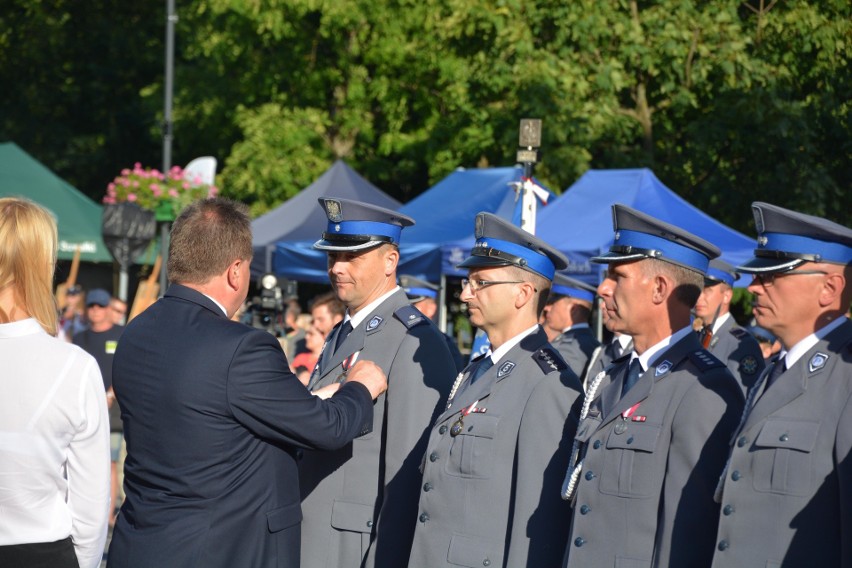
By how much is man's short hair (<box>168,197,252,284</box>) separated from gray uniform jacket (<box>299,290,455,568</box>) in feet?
2.61

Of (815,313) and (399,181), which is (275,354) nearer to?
(815,313)

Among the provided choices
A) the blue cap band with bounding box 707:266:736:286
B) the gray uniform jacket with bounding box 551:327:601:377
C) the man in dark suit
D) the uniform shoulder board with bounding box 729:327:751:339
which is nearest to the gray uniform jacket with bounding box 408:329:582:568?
the man in dark suit

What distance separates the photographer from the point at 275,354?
12.1ft

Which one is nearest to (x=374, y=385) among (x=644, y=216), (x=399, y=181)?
(x=644, y=216)

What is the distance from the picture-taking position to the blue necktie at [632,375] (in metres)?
3.70

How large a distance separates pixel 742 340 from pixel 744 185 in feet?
25.2

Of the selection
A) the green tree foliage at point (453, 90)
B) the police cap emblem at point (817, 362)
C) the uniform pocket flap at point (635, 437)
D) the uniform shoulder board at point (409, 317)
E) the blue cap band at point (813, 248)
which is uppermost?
the green tree foliage at point (453, 90)

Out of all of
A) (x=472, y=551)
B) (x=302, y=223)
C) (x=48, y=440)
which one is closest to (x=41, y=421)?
(x=48, y=440)

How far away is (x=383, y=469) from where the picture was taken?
4262 mm

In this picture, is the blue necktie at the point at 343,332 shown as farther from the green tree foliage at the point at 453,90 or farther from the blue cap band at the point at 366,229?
the green tree foliage at the point at 453,90

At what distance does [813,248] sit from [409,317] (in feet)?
5.28

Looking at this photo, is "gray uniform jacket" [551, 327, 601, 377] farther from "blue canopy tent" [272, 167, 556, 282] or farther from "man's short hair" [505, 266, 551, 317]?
"man's short hair" [505, 266, 551, 317]

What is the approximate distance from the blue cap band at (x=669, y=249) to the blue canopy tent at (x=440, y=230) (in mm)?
8644

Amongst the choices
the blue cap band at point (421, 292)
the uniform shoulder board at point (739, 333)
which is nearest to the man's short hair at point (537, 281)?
the uniform shoulder board at point (739, 333)
